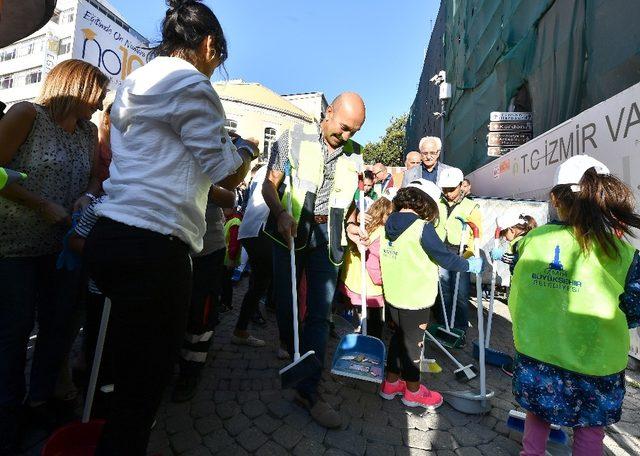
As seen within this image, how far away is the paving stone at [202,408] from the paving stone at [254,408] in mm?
207

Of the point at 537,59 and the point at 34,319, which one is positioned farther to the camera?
the point at 537,59

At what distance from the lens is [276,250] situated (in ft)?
7.92

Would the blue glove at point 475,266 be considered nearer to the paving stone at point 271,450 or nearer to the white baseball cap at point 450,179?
the paving stone at point 271,450

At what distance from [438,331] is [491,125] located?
5.15 meters

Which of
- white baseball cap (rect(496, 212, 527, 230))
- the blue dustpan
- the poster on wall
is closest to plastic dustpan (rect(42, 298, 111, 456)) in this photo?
the blue dustpan

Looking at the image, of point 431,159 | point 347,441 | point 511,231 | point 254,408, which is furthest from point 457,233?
point 254,408

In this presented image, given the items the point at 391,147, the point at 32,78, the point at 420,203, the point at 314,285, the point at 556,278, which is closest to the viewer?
the point at 556,278

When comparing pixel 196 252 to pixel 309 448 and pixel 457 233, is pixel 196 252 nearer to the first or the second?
pixel 309 448

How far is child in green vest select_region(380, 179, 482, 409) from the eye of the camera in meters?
2.51

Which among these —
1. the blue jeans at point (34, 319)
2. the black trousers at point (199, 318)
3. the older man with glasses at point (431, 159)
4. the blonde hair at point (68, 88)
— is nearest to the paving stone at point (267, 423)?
the black trousers at point (199, 318)

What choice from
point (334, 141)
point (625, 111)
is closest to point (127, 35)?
point (334, 141)

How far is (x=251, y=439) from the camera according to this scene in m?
2.01

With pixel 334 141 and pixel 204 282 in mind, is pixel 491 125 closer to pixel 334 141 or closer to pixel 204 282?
pixel 334 141

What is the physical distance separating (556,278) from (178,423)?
2.29 metres
